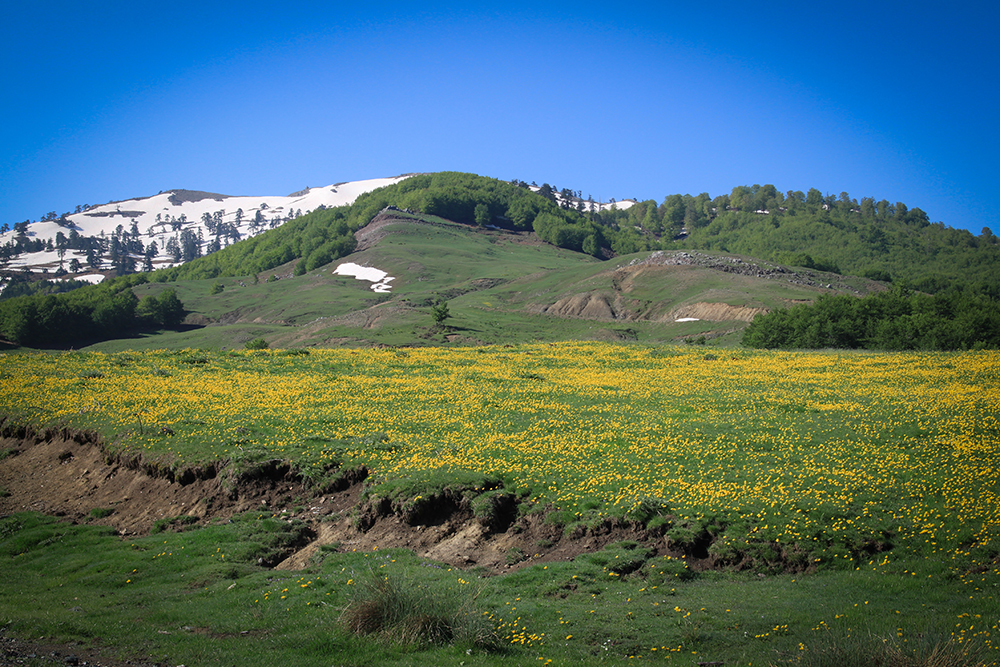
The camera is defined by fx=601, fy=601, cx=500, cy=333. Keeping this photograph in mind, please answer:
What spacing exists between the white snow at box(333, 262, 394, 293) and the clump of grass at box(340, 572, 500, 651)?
5442 inches

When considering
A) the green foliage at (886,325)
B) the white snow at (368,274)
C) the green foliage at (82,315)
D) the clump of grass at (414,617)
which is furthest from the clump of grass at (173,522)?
the white snow at (368,274)

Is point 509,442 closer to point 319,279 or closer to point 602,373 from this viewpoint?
point 602,373

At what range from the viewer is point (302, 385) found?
116 feet

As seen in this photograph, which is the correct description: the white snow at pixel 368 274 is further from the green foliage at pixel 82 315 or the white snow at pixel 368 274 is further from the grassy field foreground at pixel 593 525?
the grassy field foreground at pixel 593 525

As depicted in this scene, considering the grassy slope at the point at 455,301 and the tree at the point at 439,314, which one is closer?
the tree at the point at 439,314

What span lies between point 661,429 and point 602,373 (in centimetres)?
1689

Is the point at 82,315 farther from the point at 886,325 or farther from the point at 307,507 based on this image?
the point at 886,325

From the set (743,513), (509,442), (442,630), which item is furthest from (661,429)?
(442,630)

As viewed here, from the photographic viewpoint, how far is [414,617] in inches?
460

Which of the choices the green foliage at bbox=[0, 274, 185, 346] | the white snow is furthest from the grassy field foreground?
the white snow

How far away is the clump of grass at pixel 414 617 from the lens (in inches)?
450

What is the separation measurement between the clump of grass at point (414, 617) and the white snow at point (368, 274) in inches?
5442

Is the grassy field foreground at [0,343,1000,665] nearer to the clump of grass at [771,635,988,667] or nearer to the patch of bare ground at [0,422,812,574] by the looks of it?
the clump of grass at [771,635,988,667]

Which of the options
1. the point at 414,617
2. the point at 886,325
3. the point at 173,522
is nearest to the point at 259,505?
the point at 173,522
